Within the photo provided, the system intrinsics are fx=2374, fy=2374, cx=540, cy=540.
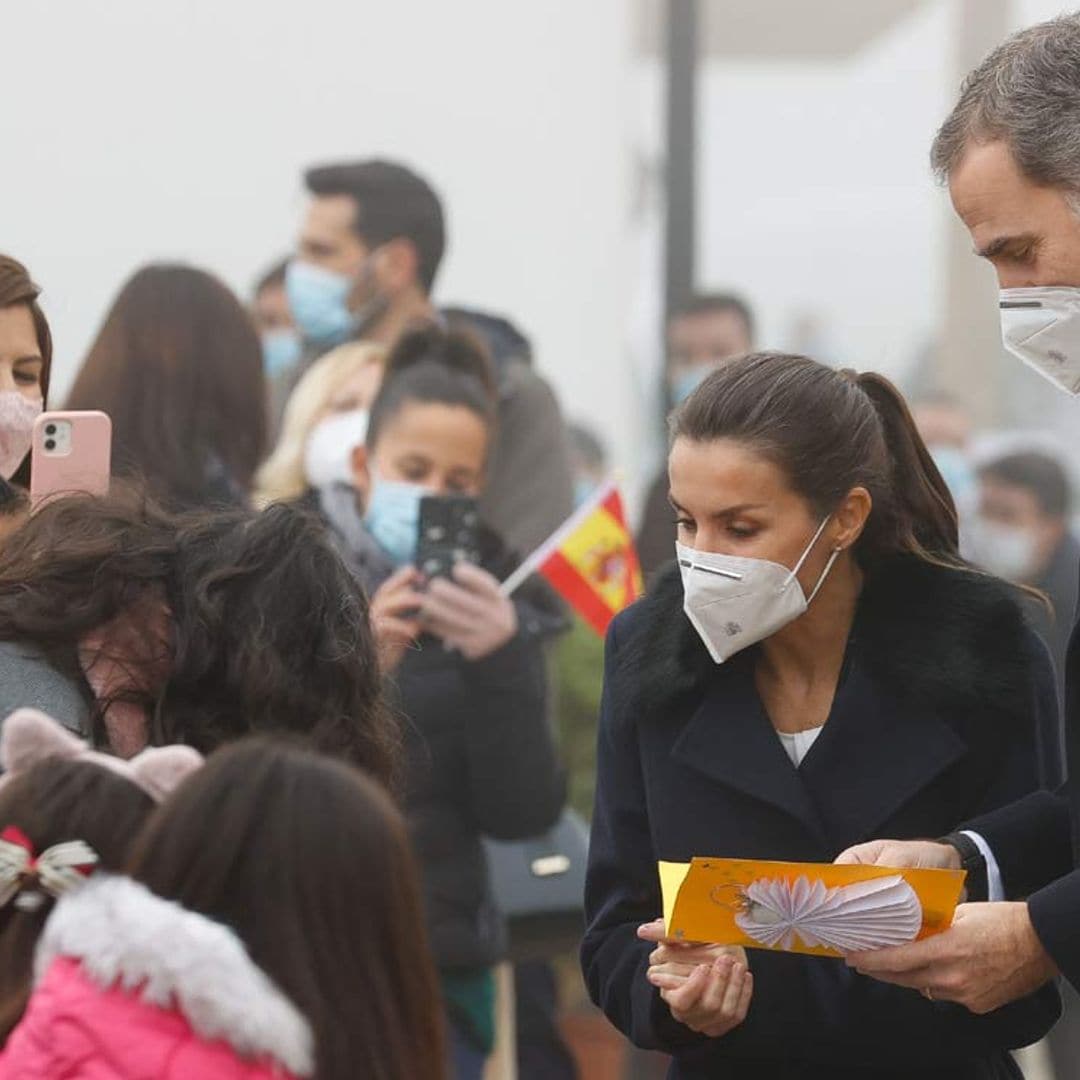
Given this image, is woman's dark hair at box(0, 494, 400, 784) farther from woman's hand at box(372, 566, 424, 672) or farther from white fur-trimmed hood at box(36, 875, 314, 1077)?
woman's hand at box(372, 566, 424, 672)

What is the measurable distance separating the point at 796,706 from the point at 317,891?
4.52 ft

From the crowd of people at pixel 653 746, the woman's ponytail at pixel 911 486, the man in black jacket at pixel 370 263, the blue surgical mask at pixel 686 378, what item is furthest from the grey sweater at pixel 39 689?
the blue surgical mask at pixel 686 378

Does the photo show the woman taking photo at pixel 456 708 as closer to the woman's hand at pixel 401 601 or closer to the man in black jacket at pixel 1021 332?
the woman's hand at pixel 401 601

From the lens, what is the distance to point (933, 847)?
3.24 metres

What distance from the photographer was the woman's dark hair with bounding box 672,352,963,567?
3480 millimetres

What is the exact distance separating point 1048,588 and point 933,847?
162 inches

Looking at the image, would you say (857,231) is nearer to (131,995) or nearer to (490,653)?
(490,653)

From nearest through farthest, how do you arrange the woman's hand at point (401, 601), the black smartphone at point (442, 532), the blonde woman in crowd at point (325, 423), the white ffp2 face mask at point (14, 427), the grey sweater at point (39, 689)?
the grey sweater at point (39, 689) → the white ffp2 face mask at point (14, 427) → the woman's hand at point (401, 601) → the black smartphone at point (442, 532) → the blonde woman in crowd at point (325, 423)

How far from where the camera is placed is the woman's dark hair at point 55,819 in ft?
7.98

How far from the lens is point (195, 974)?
2.25m

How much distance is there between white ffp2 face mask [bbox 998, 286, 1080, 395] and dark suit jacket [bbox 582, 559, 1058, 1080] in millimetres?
358

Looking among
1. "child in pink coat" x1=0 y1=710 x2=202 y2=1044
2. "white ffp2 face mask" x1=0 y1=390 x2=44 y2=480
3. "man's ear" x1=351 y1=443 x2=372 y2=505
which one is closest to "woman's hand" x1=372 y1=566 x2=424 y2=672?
"man's ear" x1=351 y1=443 x2=372 y2=505

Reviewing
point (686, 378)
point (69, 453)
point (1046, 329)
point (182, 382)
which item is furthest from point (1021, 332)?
point (686, 378)

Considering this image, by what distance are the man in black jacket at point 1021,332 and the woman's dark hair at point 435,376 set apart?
81.3 inches
